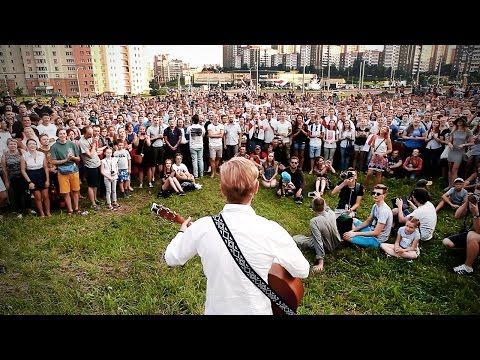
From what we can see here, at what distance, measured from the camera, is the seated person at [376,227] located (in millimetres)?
4461

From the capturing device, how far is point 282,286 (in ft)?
5.31

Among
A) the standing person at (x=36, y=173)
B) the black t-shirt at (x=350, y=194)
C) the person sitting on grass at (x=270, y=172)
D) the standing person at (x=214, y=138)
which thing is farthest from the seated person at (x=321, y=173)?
the standing person at (x=36, y=173)

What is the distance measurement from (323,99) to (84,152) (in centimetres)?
878

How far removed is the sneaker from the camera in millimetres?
3860

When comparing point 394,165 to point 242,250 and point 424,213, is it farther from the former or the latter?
point 242,250

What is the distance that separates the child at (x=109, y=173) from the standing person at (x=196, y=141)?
1.92 m

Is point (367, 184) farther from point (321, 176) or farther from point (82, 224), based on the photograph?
point (82, 224)

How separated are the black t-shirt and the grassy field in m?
0.76

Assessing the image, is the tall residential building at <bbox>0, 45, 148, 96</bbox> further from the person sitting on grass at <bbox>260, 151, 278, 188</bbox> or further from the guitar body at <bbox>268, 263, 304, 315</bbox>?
the person sitting on grass at <bbox>260, 151, 278, 188</bbox>

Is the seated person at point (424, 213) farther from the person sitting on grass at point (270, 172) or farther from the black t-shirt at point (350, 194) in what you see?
the person sitting on grass at point (270, 172)

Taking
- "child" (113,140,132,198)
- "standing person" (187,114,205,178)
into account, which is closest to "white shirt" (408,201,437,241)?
"standing person" (187,114,205,178)

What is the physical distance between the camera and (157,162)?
24.3 ft
